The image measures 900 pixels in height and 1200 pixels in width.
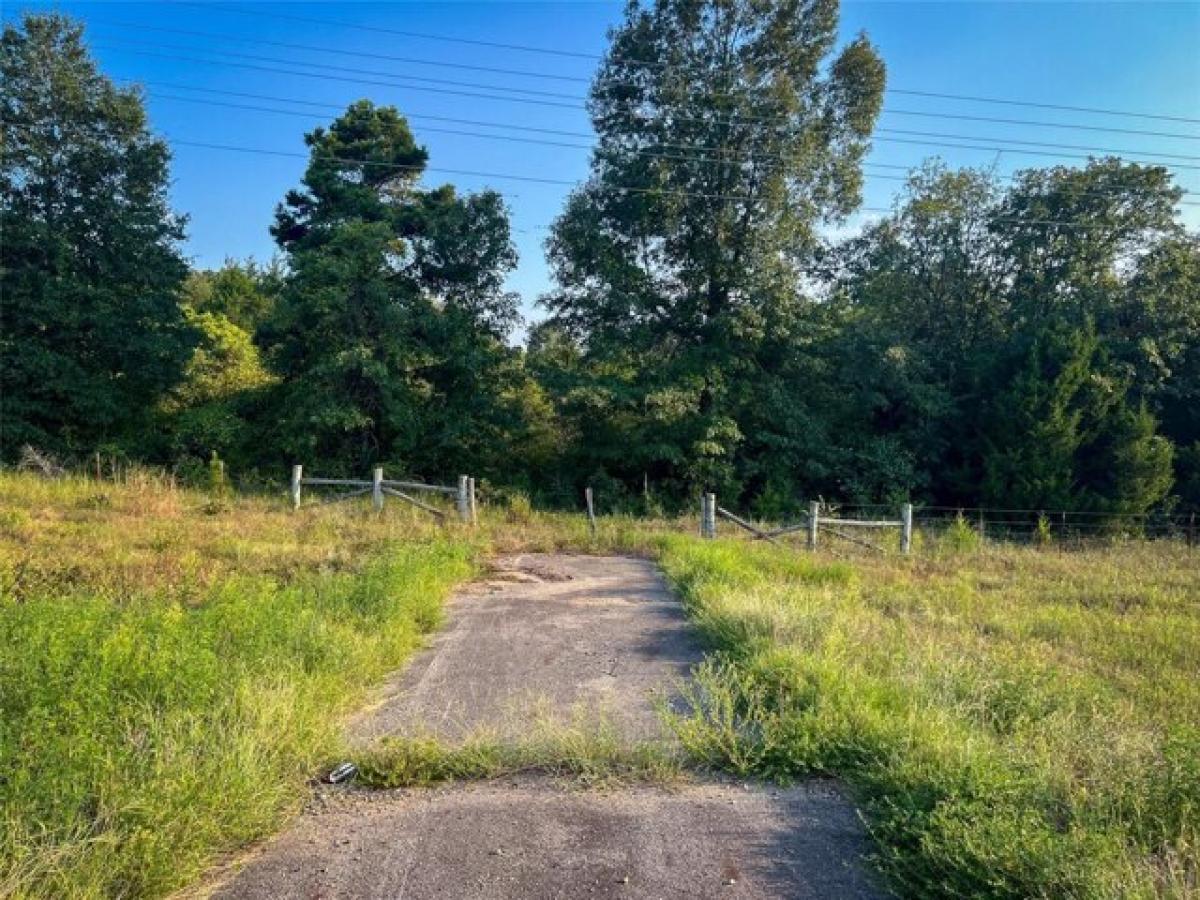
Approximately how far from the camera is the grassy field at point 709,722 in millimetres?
2914

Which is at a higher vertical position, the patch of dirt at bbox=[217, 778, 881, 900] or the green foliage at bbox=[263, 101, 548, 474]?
the green foliage at bbox=[263, 101, 548, 474]

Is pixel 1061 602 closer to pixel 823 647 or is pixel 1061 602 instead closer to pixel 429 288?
pixel 823 647

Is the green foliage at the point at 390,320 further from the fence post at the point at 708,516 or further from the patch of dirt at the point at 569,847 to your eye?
the patch of dirt at the point at 569,847

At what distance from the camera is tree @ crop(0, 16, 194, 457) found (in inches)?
788

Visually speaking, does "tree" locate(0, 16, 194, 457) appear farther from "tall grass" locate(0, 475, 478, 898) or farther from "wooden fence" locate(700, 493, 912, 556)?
"wooden fence" locate(700, 493, 912, 556)

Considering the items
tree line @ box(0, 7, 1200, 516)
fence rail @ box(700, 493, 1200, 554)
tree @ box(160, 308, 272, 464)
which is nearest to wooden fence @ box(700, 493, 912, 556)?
fence rail @ box(700, 493, 1200, 554)

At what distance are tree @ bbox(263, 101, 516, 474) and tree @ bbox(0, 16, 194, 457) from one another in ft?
12.8

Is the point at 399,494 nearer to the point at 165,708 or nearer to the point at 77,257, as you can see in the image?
the point at 165,708

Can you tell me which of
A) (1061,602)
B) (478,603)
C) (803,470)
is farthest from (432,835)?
(803,470)

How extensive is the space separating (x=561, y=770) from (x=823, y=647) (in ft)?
8.96

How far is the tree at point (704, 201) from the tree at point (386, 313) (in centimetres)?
290

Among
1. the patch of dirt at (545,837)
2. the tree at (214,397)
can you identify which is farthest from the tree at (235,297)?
the patch of dirt at (545,837)

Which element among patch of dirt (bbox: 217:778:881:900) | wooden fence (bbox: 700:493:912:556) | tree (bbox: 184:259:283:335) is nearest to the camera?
patch of dirt (bbox: 217:778:881:900)

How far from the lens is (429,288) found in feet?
73.3
